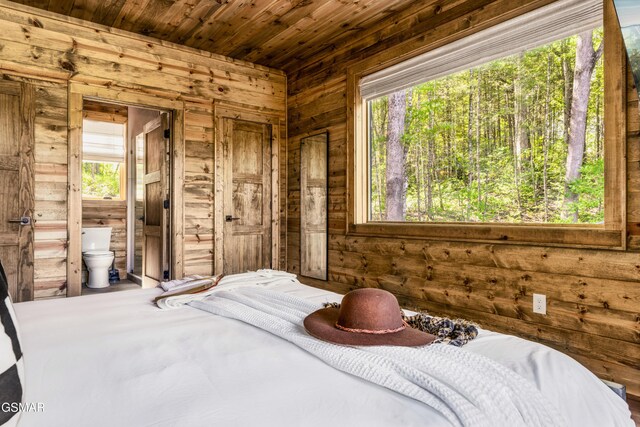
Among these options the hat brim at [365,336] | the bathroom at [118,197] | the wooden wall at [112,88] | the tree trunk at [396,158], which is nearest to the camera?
the hat brim at [365,336]

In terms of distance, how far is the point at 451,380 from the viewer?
0.97m

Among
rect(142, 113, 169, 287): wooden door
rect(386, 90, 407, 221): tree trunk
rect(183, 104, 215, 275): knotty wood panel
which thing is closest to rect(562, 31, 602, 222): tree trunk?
rect(386, 90, 407, 221): tree trunk

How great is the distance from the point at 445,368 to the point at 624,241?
1.82 meters

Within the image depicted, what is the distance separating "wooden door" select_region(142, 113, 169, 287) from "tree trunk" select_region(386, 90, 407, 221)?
228cm

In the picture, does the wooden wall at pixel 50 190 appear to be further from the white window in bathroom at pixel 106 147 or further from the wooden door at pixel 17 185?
the white window in bathroom at pixel 106 147

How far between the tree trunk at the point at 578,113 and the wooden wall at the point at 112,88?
3050 mm

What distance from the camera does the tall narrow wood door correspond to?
4492mm

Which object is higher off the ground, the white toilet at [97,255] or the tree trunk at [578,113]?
the tree trunk at [578,113]

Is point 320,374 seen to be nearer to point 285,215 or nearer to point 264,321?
point 264,321

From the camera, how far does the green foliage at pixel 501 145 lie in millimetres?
2520

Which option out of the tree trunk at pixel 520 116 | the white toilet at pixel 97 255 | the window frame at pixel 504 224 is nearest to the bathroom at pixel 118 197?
the white toilet at pixel 97 255

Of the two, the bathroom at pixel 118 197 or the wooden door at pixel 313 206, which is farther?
the bathroom at pixel 118 197

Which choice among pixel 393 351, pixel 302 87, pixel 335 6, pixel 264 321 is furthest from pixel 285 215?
pixel 393 351

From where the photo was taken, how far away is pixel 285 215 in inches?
192
